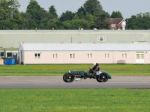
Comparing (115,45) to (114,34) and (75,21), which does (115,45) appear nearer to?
(114,34)

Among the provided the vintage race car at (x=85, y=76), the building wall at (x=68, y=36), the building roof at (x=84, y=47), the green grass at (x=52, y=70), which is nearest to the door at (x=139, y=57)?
the building roof at (x=84, y=47)

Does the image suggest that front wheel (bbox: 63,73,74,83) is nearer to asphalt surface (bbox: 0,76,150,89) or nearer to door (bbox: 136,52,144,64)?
asphalt surface (bbox: 0,76,150,89)

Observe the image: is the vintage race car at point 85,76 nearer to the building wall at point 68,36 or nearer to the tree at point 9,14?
the building wall at point 68,36

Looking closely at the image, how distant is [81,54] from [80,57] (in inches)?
19.3

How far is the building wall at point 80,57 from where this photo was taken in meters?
99.9

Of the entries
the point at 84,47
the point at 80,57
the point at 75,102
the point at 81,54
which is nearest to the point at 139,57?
the point at 84,47

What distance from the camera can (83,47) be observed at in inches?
3986

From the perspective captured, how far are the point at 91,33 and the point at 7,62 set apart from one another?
25.3 metres

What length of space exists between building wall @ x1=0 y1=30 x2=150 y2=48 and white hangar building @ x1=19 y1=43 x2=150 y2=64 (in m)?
16.3

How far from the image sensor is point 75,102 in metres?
24.2

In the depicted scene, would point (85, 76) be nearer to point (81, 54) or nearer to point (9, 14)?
point (81, 54)

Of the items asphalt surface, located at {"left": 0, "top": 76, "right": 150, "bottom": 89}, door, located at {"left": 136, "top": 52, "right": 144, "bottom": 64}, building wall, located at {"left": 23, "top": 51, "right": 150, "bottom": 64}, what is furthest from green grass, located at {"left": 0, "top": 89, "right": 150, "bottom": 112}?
door, located at {"left": 136, "top": 52, "right": 144, "bottom": 64}

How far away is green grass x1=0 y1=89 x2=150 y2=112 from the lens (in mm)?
21625

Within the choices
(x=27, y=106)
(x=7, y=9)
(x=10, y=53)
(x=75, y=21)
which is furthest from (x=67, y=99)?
(x=75, y=21)
